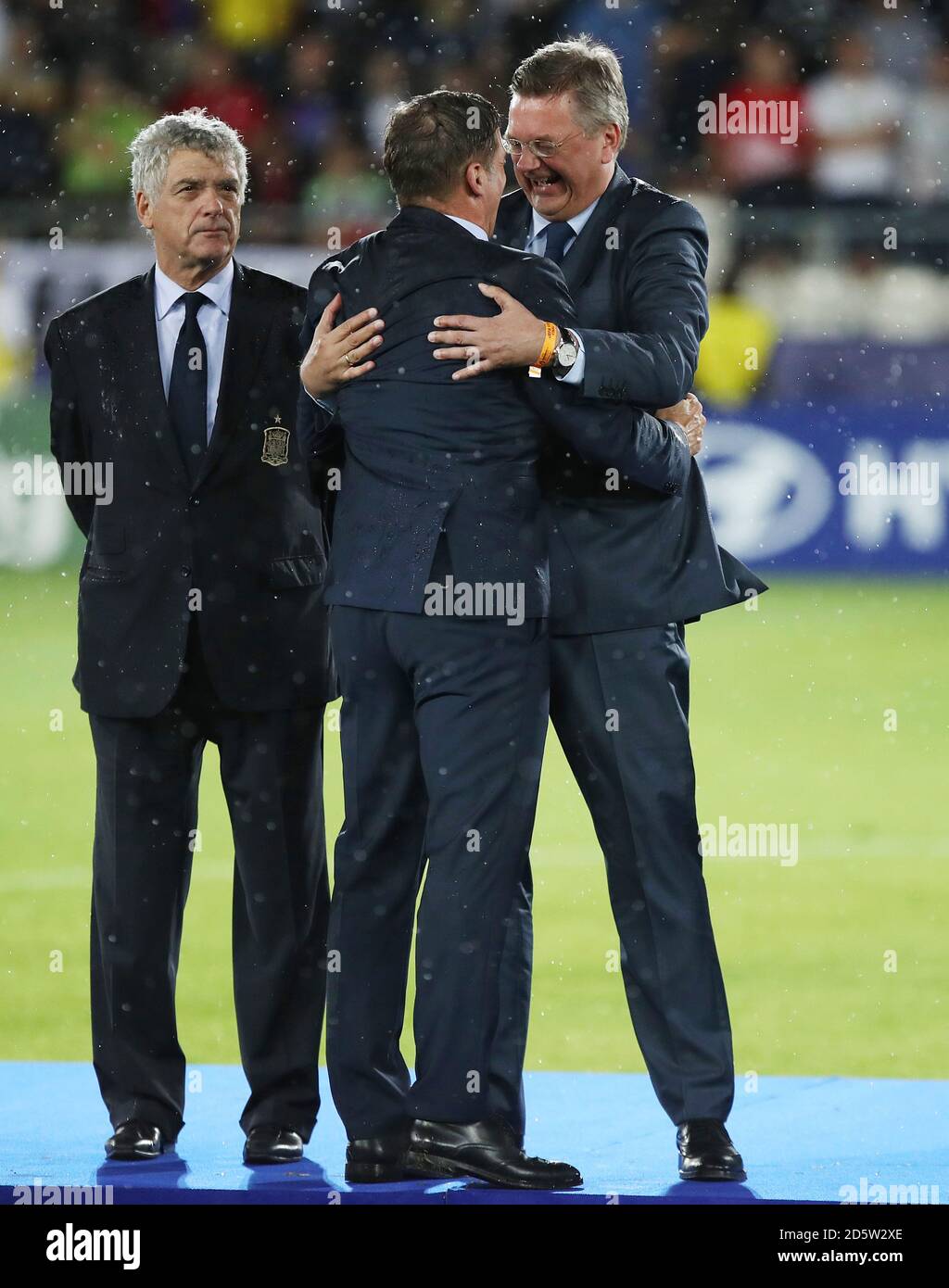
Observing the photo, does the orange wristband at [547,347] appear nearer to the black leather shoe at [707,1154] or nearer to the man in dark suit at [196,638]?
the man in dark suit at [196,638]

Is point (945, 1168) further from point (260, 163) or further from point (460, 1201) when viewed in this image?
point (260, 163)

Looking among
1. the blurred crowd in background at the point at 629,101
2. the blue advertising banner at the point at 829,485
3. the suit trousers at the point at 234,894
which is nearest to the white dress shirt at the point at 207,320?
the suit trousers at the point at 234,894

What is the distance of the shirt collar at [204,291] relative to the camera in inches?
144

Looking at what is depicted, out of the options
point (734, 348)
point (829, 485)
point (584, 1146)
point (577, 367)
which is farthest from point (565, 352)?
point (734, 348)

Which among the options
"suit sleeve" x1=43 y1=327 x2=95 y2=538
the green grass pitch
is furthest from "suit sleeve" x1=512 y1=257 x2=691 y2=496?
the green grass pitch

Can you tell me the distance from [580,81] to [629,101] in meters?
9.74

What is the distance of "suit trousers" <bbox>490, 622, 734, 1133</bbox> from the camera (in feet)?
11.0

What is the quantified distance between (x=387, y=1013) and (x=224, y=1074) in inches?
39.0

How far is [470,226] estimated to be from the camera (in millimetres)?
3213

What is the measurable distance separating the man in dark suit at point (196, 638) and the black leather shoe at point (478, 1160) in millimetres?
405

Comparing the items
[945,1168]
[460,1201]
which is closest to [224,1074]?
[460,1201]

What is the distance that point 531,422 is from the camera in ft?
10.7

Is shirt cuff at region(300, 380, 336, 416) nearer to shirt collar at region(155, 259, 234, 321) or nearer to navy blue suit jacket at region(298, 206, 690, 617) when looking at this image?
navy blue suit jacket at region(298, 206, 690, 617)

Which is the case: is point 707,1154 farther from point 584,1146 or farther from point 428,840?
point 428,840
